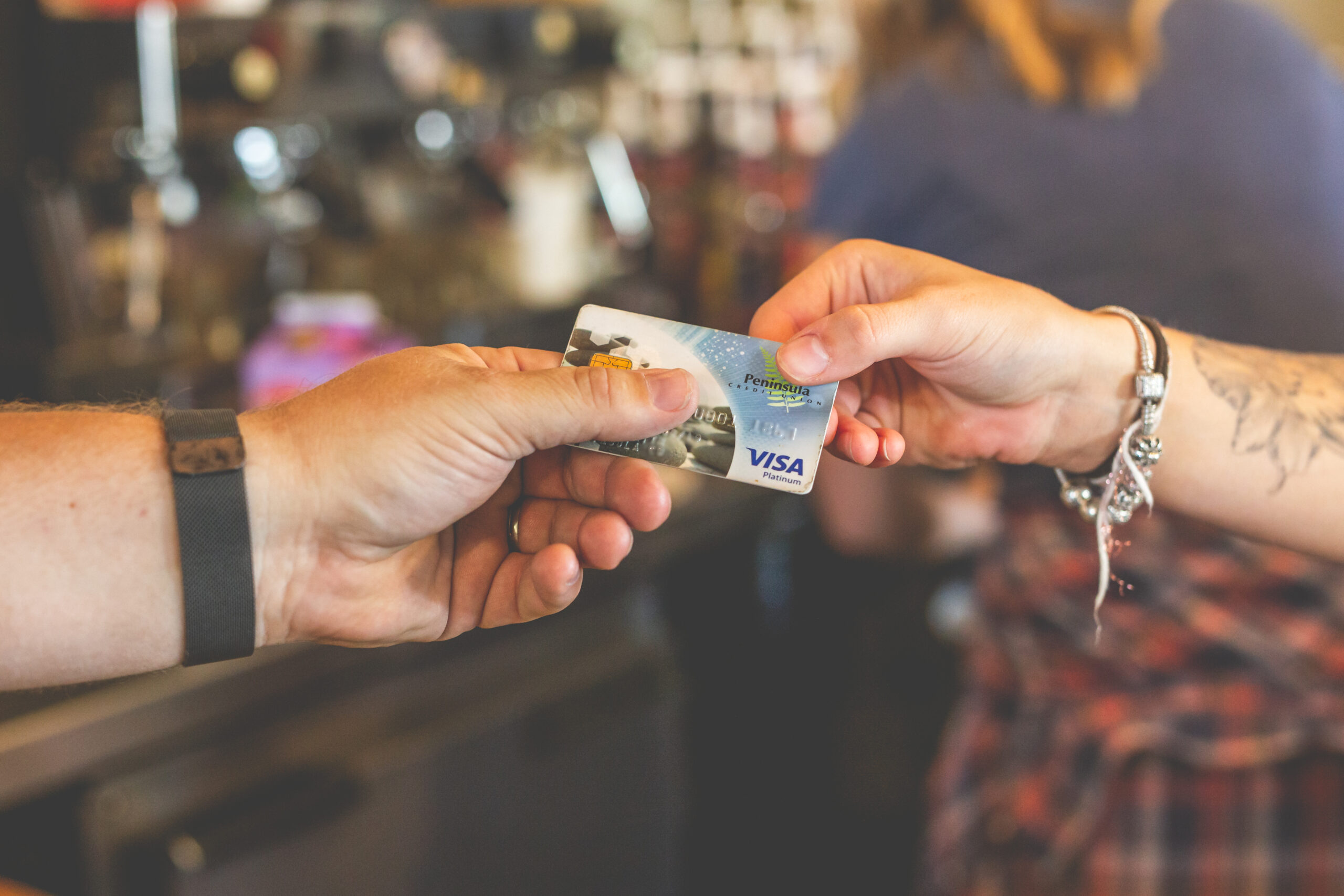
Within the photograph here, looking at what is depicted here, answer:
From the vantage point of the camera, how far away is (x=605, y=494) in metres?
0.79

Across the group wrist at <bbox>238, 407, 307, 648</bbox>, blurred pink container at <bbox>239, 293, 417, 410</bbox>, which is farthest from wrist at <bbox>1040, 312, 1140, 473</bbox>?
blurred pink container at <bbox>239, 293, 417, 410</bbox>

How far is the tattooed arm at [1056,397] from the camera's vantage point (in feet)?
2.50

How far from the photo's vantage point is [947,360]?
2.51ft

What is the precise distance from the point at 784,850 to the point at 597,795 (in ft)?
2.53

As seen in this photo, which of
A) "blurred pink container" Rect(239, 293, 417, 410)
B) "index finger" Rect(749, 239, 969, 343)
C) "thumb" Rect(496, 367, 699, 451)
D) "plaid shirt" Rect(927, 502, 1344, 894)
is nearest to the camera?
"thumb" Rect(496, 367, 699, 451)

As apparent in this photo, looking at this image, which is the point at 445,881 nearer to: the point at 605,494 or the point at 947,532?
the point at 605,494

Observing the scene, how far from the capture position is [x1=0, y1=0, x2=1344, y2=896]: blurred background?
Answer: 4.37 ft

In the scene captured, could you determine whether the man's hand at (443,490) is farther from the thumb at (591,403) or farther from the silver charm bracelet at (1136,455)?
the silver charm bracelet at (1136,455)

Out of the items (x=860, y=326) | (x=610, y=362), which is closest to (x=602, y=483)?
(x=610, y=362)

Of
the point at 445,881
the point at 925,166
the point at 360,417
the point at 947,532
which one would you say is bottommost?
the point at 445,881

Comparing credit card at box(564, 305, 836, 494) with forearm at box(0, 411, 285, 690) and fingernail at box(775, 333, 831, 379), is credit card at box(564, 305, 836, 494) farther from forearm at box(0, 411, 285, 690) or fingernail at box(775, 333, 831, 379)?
forearm at box(0, 411, 285, 690)

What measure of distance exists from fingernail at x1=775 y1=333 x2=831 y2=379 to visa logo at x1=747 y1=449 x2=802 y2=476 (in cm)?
7

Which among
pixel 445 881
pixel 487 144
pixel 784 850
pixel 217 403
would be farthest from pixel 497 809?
pixel 487 144

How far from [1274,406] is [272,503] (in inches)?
32.2
